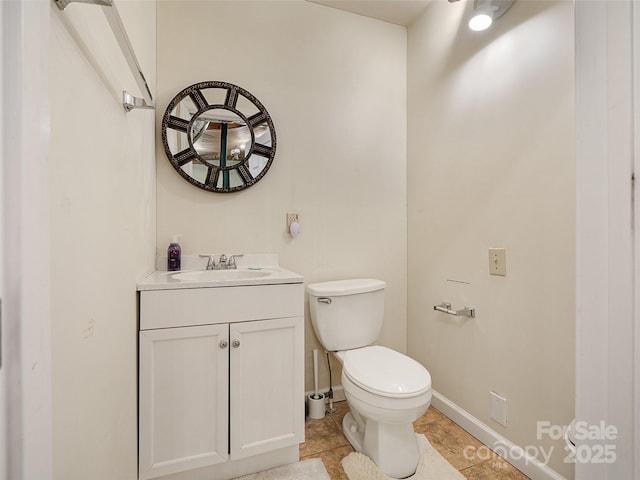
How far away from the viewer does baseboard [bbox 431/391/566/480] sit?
1.29 m

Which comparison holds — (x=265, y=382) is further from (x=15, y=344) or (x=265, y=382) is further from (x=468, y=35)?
(x=468, y=35)

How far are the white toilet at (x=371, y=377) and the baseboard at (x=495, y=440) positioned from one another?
0.39 metres

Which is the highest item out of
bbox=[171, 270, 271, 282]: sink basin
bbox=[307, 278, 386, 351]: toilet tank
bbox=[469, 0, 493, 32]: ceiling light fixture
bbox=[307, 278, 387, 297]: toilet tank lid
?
bbox=[469, 0, 493, 32]: ceiling light fixture

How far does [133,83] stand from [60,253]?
0.78m

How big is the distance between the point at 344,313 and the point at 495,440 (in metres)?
0.92

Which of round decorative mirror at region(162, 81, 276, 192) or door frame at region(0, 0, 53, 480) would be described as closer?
door frame at region(0, 0, 53, 480)

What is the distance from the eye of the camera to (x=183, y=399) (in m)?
1.23

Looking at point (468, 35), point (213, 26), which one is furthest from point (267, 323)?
point (468, 35)

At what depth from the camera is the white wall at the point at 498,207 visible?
1.24 metres

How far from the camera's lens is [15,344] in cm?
33

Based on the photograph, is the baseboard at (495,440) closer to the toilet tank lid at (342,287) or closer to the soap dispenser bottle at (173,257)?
the toilet tank lid at (342,287)

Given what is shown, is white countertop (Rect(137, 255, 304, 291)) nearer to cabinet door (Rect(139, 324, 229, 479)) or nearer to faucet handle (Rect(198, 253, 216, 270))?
faucet handle (Rect(198, 253, 216, 270))

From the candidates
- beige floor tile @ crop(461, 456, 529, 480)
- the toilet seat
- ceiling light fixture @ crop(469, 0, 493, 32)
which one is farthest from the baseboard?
ceiling light fixture @ crop(469, 0, 493, 32)

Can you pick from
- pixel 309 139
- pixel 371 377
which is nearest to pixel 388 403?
pixel 371 377
